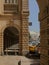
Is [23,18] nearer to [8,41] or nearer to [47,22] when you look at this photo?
[8,41]

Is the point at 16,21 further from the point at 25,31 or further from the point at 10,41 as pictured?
the point at 10,41

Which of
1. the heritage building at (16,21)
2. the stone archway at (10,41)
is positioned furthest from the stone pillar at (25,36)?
the stone archway at (10,41)

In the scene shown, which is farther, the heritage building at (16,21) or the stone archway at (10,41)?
the stone archway at (10,41)

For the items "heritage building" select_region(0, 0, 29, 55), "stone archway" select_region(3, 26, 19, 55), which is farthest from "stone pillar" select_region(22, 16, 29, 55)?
"stone archway" select_region(3, 26, 19, 55)

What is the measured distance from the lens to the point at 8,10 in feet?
102

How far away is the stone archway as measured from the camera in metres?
31.2

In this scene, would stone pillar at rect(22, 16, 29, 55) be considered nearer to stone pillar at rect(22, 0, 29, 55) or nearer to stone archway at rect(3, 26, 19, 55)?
stone pillar at rect(22, 0, 29, 55)

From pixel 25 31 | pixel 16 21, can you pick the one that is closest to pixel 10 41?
pixel 25 31

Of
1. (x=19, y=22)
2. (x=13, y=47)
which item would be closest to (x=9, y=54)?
(x=13, y=47)

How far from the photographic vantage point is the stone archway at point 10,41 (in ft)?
102

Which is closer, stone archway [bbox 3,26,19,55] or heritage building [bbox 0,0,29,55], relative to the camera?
heritage building [bbox 0,0,29,55]

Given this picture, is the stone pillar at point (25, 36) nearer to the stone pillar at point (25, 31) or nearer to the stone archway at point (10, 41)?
the stone pillar at point (25, 31)

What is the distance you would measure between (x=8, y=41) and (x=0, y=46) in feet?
12.3

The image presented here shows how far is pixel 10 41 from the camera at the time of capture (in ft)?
114
